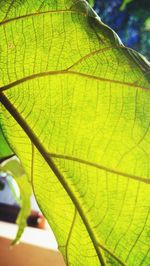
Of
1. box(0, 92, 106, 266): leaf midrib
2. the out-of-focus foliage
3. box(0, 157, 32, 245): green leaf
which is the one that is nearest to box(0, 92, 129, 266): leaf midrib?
box(0, 92, 106, 266): leaf midrib

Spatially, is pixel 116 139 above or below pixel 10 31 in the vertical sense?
below

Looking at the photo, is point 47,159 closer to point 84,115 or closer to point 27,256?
point 84,115

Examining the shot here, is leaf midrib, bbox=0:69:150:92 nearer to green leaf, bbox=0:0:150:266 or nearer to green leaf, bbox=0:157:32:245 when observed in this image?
green leaf, bbox=0:0:150:266

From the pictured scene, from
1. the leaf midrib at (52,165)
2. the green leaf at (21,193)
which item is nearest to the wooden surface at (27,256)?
the green leaf at (21,193)

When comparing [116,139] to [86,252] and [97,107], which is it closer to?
[97,107]

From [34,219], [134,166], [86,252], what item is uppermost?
[134,166]

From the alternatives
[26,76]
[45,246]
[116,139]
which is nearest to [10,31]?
[26,76]

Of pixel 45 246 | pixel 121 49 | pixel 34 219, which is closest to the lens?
pixel 121 49
